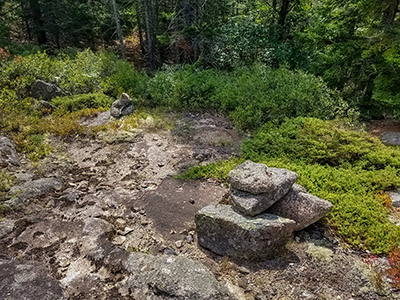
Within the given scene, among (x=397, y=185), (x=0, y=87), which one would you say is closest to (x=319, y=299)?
(x=397, y=185)

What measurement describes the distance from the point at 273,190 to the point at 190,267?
1.80 m

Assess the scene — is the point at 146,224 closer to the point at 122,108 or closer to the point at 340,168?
the point at 340,168

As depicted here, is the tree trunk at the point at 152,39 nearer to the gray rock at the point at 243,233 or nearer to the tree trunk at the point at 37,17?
the tree trunk at the point at 37,17

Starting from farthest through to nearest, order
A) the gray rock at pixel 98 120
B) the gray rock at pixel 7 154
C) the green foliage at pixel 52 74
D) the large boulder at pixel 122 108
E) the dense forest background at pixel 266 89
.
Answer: the green foliage at pixel 52 74
the large boulder at pixel 122 108
the gray rock at pixel 98 120
the gray rock at pixel 7 154
the dense forest background at pixel 266 89

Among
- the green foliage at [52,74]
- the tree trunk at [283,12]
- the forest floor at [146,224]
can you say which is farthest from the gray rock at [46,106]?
the tree trunk at [283,12]

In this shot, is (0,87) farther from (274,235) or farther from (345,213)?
(345,213)

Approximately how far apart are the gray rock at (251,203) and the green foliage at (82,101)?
7.14 meters

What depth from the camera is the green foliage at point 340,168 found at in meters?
4.46

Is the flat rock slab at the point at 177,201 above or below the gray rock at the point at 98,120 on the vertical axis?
below

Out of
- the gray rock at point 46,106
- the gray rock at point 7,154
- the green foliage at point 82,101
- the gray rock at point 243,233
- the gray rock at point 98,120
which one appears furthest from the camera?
the green foliage at point 82,101

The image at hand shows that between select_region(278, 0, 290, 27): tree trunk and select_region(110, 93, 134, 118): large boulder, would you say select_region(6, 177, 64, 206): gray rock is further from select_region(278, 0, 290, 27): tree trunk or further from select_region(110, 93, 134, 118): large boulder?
select_region(278, 0, 290, 27): tree trunk

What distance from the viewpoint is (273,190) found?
4512 millimetres

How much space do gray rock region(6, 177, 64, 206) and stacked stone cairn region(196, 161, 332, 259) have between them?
11.0 ft

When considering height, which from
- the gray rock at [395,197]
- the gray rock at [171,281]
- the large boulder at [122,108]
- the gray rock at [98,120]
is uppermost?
the large boulder at [122,108]
